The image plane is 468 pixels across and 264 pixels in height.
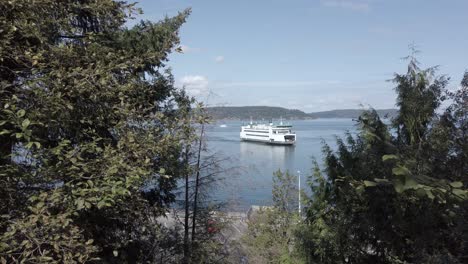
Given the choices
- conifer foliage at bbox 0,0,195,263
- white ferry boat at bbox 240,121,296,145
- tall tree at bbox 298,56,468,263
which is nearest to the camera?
conifer foliage at bbox 0,0,195,263

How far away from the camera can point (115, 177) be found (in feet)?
12.8

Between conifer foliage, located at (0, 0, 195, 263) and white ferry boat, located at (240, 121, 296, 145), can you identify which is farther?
white ferry boat, located at (240, 121, 296, 145)

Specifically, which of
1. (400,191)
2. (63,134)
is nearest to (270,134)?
(63,134)

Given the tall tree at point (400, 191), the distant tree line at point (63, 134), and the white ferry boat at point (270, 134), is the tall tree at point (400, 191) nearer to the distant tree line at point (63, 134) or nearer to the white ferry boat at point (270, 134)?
the distant tree line at point (63, 134)

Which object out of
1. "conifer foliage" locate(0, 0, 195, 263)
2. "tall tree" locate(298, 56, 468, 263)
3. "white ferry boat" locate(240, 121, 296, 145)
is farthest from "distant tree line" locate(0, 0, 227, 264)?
"white ferry boat" locate(240, 121, 296, 145)

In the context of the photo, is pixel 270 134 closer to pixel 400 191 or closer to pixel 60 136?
pixel 60 136

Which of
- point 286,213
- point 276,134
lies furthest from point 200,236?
point 276,134

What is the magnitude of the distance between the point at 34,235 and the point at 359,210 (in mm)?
9966

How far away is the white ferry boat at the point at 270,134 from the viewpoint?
301ft

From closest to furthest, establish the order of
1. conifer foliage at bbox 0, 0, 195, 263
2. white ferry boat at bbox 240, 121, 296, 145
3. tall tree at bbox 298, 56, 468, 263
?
conifer foliage at bbox 0, 0, 195, 263 → tall tree at bbox 298, 56, 468, 263 → white ferry boat at bbox 240, 121, 296, 145

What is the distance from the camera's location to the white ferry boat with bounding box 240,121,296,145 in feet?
301

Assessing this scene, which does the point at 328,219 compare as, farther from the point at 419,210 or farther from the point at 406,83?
the point at 419,210

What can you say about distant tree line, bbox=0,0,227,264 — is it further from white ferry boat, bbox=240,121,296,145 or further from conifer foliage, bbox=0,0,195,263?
white ferry boat, bbox=240,121,296,145

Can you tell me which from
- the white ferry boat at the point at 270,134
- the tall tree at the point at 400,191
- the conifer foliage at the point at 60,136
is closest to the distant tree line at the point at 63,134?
the conifer foliage at the point at 60,136
